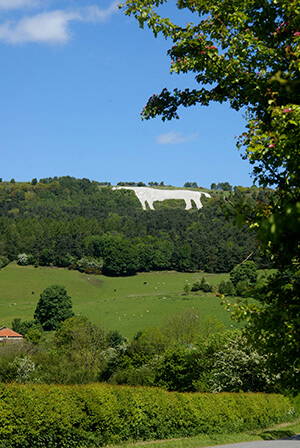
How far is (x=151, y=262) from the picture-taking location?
168375 millimetres

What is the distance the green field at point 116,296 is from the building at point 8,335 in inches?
391

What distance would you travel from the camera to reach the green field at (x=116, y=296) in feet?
353

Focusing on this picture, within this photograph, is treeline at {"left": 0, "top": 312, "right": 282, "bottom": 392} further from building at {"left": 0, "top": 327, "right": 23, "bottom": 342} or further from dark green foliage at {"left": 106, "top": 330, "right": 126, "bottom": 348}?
building at {"left": 0, "top": 327, "right": 23, "bottom": 342}

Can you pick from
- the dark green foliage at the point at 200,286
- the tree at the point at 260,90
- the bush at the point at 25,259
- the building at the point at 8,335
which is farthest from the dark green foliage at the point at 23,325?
the tree at the point at 260,90

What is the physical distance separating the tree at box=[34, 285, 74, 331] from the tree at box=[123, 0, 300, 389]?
346 feet

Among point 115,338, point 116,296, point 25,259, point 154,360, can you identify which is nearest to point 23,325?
point 115,338

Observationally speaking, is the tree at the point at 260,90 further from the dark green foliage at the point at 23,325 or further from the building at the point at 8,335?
the dark green foliage at the point at 23,325

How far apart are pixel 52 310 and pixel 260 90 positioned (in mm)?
108551

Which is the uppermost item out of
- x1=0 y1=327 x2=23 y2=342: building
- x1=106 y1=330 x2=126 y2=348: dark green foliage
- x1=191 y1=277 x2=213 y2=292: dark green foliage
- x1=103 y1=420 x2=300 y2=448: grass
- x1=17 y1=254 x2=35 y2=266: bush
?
x1=17 y1=254 x2=35 y2=266: bush

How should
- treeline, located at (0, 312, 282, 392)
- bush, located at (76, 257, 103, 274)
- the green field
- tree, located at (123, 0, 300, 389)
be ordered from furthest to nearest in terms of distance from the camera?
bush, located at (76, 257, 103, 274) → the green field → treeline, located at (0, 312, 282, 392) → tree, located at (123, 0, 300, 389)

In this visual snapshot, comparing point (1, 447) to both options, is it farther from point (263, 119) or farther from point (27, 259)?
point (27, 259)

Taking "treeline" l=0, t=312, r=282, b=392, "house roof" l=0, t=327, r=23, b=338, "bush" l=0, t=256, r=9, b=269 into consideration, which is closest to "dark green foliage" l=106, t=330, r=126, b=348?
"treeline" l=0, t=312, r=282, b=392

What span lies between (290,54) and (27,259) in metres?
164

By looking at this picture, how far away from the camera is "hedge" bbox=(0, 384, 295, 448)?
850 inches
